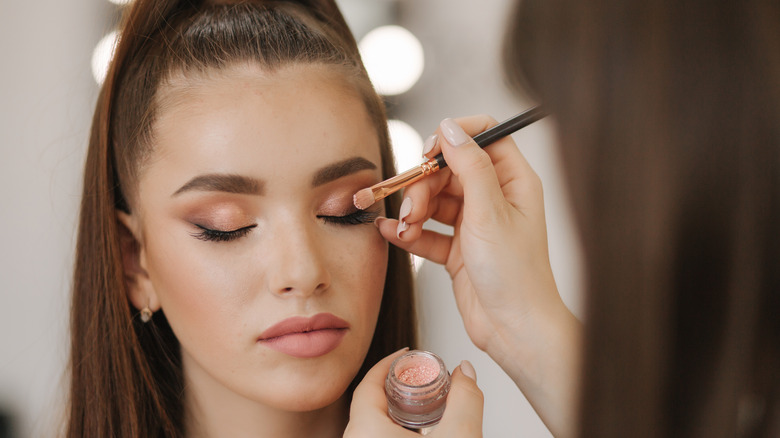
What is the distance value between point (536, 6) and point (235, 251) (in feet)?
1.70

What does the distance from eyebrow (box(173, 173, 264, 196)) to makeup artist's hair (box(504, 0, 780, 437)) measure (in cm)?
48

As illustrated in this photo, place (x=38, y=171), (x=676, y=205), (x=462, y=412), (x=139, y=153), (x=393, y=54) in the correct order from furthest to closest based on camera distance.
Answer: (x=393, y=54) < (x=38, y=171) < (x=139, y=153) < (x=462, y=412) < (x=676, y=205)

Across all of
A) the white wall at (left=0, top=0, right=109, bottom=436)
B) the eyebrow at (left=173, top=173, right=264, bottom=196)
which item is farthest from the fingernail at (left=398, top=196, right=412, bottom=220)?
the white wall at (left=0, top=0, right=109, bottom=436)

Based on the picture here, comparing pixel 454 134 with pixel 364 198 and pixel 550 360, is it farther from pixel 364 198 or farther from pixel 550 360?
pixel 550 360

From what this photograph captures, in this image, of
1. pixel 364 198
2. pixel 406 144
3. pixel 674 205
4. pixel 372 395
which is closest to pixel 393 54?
pixel 406 144

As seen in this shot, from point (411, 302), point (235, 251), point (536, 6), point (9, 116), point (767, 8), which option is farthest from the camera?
point (9, 116)

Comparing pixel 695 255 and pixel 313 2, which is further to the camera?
pixel 313 2

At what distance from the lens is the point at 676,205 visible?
52 cm

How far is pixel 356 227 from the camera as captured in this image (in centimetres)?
98

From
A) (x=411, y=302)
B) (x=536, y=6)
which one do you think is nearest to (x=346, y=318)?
(x=411, y=302)

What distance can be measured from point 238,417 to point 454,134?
0.59m

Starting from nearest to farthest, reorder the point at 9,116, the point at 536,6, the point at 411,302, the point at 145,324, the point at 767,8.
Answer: the point at 767,8, the point at 536,6, the point at 145,324, the point at 411,302, the point at 9,116

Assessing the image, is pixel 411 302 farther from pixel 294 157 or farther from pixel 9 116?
pixel 9 116

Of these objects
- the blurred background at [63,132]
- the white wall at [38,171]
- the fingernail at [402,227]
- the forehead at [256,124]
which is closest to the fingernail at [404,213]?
the fingernail at [402,227]
